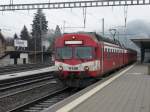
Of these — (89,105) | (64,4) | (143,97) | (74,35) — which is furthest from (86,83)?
(64,4)

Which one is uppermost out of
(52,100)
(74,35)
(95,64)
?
(74,35)

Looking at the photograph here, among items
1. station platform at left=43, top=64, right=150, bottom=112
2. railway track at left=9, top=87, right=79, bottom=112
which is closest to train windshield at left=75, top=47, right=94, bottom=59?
railway track at left=9, top=87, right=79, bottom=112

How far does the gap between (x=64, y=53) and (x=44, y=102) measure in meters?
4.26

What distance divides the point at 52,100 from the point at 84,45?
13.0 feet

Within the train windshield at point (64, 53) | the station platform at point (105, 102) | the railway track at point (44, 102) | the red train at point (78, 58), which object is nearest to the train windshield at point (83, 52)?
the red train at point (78, 58)

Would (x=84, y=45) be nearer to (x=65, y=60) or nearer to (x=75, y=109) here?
(x=65, y=60)

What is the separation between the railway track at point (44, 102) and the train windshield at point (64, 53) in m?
1.64

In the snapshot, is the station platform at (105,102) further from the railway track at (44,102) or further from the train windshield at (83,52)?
the train windshield at (83,52)

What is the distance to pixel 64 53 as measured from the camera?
19688 millimetres

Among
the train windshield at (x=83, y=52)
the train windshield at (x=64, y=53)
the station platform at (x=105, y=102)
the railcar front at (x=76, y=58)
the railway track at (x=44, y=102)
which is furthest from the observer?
the train windshield at (x=64, y=53)

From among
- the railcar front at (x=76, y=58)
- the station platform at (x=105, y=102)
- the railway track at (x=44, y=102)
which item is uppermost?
the railcar front at (x=76, y=58)

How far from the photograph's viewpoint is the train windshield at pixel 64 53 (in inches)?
770

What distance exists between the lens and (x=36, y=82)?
2548 centimetres

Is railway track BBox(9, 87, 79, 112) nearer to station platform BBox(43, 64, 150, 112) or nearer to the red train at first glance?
the red train
